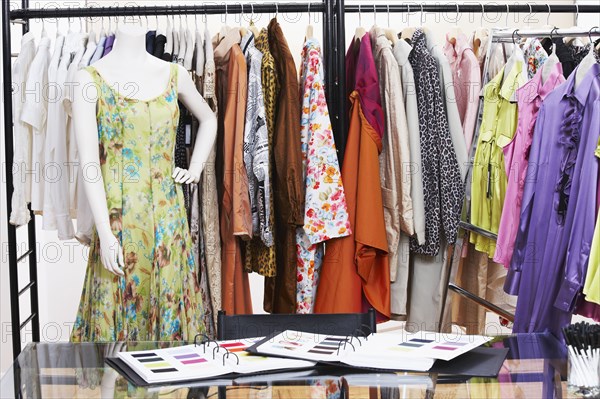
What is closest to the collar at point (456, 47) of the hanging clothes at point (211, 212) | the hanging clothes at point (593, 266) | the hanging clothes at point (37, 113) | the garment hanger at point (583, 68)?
the garment hanger at point (583, 68)

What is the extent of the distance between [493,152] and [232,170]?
3.24 ft

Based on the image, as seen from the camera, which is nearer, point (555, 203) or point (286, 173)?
point (555, 203)

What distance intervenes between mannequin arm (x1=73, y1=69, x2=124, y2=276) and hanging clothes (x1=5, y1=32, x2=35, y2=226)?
0.59 m

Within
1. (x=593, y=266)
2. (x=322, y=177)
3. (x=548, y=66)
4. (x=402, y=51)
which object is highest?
(x=402, y=51)

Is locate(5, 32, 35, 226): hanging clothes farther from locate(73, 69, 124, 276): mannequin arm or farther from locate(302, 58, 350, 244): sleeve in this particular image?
locate(302, 58, 350, 244): sleeve

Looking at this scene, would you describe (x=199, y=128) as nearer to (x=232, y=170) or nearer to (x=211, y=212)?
(x=232, y=170)

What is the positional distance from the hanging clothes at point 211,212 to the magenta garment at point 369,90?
22.3 inches

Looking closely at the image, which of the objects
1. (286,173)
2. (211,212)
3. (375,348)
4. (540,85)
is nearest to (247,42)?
(286,173)

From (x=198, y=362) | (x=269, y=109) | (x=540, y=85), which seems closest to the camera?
(x=198, y=362)

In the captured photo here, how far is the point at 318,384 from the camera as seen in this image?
1823 millimetres

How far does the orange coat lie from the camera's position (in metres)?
3.31

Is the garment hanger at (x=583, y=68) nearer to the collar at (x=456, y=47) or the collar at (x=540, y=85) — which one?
the collar at (x=540, y=85)

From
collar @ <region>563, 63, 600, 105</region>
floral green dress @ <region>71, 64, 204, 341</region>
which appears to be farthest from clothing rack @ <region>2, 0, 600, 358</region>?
collar @ <region>563, 63, 600, 105</region>

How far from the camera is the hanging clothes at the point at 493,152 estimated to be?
317cm
